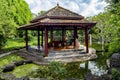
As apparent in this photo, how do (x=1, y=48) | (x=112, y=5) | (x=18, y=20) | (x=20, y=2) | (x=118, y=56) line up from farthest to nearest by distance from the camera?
(x=20, y=2) < (x=18, y=20) < (x=1, y=48) < (x=112, y=5) < (x=118, y=56)

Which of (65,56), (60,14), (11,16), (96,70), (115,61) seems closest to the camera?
(115,61)

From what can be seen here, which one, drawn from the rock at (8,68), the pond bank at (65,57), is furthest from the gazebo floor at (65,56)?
the rock at (8,68)

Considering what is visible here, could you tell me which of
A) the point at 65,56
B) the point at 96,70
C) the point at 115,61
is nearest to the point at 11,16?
the point at 65,56

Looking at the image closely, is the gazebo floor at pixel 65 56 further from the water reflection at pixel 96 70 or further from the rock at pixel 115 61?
the rock at pixel 115 61

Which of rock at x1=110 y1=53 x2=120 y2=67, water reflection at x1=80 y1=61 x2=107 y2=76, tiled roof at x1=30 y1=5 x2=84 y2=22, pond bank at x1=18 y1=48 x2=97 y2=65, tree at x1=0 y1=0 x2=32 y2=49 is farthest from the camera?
tree at x1=0 y1=0 x2=32 y2=49

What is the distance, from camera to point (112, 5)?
491 inches

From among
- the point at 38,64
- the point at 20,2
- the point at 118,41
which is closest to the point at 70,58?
the point at 38,64

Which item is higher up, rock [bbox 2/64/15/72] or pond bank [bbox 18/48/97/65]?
pond bank [bbox 18/48/97/65]

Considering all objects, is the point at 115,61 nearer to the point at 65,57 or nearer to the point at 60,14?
the point at 65,57

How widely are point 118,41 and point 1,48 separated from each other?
51.7 feet

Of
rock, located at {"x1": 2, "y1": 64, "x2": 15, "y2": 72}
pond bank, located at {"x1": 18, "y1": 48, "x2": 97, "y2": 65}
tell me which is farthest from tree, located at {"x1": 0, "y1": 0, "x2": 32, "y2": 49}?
rock, located at {"x1": 2, "y1": 64, "x2": 15, "y2": 72}

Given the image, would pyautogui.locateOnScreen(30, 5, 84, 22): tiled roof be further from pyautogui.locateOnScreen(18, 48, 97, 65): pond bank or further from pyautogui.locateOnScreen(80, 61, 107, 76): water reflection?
pyautogui.locateOnScreen(80, 61, 107, 76): water reflection

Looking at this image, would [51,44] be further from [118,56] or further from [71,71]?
[118,56]

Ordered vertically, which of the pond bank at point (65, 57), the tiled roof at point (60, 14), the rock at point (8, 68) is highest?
the tiled roof at point (60, 14)
